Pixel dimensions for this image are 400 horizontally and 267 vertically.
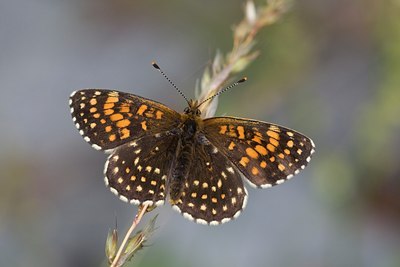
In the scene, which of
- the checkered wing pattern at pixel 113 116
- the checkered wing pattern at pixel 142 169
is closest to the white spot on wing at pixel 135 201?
the checkered wing pattern at pixel 142 169

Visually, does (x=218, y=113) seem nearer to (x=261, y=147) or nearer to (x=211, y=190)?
(x=261, y=147)

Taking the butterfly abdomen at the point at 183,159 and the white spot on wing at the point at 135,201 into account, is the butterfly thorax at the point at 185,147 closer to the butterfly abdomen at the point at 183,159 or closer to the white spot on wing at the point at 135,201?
the butterfly abdomen at the point at 183,159

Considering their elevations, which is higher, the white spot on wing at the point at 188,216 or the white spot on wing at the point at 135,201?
the white spot on wing at the point at 135,201

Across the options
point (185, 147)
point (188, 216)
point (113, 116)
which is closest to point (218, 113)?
point (185, 147)

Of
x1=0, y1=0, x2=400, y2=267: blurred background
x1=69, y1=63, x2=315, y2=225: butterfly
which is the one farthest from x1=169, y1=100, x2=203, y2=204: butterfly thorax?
x1=0, y1=0, x2=400, y2=267: blurred background
